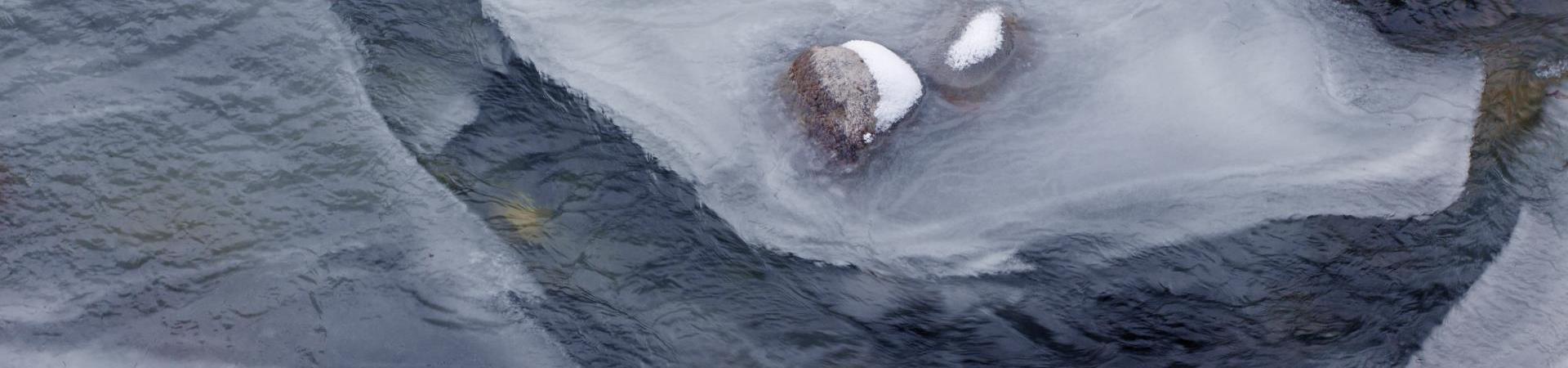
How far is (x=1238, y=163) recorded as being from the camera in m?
4.87

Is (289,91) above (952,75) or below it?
below

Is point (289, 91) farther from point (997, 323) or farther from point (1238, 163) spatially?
point (1238, 163)

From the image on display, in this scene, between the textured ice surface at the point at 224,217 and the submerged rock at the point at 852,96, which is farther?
the submerged rock at the point at 852,96

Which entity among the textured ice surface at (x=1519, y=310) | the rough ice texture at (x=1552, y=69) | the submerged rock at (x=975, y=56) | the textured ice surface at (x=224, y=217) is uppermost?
the rough ice texture at (x=1552, y=69)

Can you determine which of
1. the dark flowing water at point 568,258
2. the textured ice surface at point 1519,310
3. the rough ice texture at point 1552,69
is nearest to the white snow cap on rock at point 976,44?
the dark flowing water at point 568,258

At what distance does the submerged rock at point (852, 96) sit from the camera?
4.95 meters

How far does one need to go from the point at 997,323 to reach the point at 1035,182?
0.87 m

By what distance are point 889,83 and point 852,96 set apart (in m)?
0.24

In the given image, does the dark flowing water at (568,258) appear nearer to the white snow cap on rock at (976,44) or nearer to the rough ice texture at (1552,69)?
the rough ice texture at (1552,69)

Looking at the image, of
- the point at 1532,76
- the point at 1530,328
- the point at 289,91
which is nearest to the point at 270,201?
the point at 289,91

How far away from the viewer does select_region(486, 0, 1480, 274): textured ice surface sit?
477cm

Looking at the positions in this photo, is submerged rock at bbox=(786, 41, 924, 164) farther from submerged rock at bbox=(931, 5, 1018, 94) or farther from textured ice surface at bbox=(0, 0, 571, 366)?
textured ice surface at bbox=(0, 0, 571, 366)

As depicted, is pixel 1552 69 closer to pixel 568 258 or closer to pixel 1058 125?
pixel 1058 125

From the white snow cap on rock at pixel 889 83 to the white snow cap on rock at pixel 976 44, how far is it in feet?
0.98
